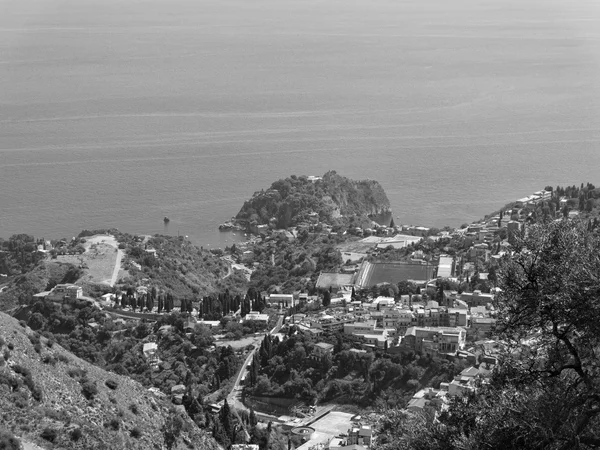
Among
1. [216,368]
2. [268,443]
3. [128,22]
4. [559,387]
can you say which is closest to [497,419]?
[559,387]

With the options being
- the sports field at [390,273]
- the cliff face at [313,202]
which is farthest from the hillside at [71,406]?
the cliff face at [313,202]

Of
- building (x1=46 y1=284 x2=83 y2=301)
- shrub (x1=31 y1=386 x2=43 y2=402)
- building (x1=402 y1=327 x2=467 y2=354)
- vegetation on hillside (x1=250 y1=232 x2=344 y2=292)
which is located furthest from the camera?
vegetation on hillside (x1=250 y1=232 x2=344 y2=292)

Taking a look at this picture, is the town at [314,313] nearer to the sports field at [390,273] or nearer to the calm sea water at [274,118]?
the sports field at [390,273]

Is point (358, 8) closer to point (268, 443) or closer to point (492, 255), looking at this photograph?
point (492, 255)

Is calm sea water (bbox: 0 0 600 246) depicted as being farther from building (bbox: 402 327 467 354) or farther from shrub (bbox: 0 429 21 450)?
shrub (bbox: 0 429 21 450)

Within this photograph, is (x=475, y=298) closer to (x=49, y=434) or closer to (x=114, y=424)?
(x=114, y=424)

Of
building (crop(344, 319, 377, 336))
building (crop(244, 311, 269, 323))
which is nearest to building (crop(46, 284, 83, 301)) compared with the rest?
building (crop(244, 311, 269, 323))

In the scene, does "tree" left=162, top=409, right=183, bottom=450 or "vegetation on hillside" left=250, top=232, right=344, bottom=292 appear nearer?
"tree" left=162, top=409, right=183, bottom=450

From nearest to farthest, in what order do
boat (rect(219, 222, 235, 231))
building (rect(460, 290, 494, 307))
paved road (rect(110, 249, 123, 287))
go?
building (rect(460, 290, 494, 307)) → paved road (rect(110, 249, 123, 287)) → boat (rect(219, 222, 235, 231))

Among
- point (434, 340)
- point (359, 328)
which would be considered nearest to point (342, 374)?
point (434, 340)

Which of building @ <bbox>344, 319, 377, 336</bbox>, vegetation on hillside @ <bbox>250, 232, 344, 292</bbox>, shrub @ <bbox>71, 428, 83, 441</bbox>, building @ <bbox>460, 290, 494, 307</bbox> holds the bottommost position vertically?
vegetation on hillside @ <bbox>250, 232, 344, 292</bbox>
